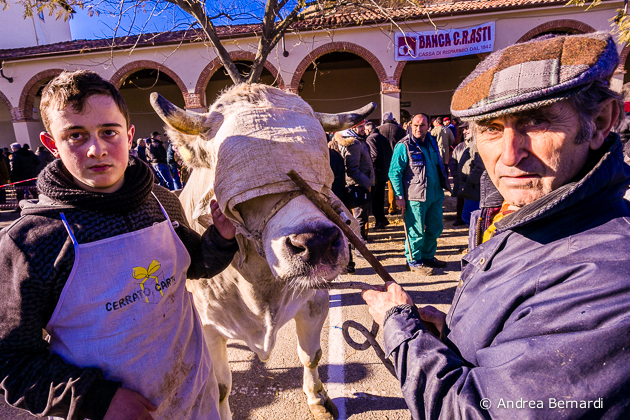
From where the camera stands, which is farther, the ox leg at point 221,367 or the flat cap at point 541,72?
the ox leg at point 221,367

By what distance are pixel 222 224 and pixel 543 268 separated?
1.38m

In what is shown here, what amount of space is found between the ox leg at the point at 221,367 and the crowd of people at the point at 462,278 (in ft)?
2.58

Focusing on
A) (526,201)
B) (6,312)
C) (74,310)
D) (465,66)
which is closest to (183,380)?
(74,310)

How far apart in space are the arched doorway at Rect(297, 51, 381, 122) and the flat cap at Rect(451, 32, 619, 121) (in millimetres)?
19569

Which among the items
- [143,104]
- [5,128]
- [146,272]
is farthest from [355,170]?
[5,128]

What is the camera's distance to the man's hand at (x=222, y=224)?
173cm

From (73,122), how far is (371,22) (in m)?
15.1

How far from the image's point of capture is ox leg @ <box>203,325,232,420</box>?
2541mm

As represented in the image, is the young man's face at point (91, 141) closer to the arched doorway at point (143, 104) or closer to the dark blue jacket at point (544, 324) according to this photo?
the dark blue jacket at point (544, 324)

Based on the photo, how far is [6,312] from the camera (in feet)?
3.97


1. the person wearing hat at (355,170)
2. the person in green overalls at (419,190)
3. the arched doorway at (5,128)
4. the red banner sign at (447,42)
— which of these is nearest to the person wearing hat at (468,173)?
the person in green overalls at (419,190)

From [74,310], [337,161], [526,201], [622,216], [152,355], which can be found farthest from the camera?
[337,161]

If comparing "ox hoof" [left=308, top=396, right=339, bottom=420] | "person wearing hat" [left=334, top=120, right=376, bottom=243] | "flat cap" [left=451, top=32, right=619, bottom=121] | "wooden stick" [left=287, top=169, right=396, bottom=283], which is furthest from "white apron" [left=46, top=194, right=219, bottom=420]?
"person wearing hat" [left=334, top=120, right=376, bottom=243]

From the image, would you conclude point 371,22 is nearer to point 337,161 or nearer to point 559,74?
point 337,161
